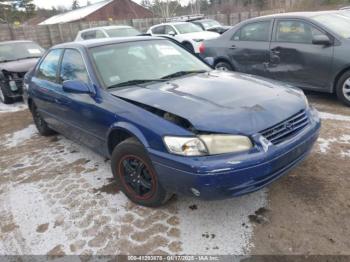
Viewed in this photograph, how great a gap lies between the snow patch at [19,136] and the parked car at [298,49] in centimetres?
426

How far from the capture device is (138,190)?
3.19 m

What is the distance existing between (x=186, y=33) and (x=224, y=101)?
1077cm

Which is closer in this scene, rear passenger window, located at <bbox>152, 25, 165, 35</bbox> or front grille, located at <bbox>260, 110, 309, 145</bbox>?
front grille, located at <bbox>260, 110, 309, 145</bbox>

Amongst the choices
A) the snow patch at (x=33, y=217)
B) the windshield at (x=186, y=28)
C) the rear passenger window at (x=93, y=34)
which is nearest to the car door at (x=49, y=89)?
the snow patch at (x=33, y=217)

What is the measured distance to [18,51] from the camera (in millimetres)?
9000

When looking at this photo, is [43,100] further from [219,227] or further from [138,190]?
[219,227]

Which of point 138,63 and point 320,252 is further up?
point 138,63

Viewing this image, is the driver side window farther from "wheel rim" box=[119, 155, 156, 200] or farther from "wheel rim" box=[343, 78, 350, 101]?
"wheel rim" box=[119, 155, 156, 200]

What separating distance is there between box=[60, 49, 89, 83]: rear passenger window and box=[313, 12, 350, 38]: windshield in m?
4.25

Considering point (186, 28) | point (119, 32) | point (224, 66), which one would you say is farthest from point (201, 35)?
point (224, 66)

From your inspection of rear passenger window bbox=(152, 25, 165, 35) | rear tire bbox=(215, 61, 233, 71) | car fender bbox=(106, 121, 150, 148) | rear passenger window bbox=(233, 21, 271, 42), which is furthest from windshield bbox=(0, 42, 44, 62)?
car fender bbox=(106, 121, 150, 148)

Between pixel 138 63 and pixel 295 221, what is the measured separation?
235 centimetres

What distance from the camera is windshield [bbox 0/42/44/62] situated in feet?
28.7

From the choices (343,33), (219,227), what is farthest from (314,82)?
(219,227)
